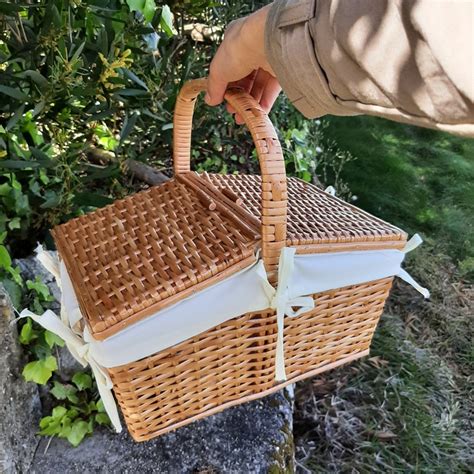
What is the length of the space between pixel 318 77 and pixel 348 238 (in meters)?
0.30

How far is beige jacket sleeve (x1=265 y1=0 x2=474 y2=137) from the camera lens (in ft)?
1.44

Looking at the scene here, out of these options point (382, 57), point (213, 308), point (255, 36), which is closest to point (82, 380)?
point (213, 308)

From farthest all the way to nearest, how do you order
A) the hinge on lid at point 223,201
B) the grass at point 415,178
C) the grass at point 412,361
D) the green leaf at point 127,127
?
the grass at point 415,178 → the grass at point 412,361 → the green leaf at point 127,127 → the hinge on lid at point 223,201

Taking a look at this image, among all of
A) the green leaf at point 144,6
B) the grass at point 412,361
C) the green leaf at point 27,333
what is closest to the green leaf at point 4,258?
the green leaf at point 27,333

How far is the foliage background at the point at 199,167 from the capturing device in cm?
98

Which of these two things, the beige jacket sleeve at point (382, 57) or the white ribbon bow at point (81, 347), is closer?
the beige jacket sleeve at point (382, 57)

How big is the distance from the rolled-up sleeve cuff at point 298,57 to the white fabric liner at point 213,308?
203 millimetres

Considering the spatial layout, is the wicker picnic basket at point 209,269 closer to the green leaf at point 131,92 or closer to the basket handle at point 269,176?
the basket handle at point 269,176

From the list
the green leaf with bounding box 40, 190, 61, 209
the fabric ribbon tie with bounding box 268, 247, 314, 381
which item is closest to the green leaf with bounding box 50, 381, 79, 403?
the green leaf with bounding box 40, 190, 61, 209

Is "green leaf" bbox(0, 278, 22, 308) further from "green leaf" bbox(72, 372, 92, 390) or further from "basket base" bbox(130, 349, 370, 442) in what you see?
"basket base" bbox(130, 349, 370, 442)

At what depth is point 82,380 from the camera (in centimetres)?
109

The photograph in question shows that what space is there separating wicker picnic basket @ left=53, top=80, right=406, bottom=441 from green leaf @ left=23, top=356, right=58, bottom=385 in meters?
0.25

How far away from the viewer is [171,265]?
0.75m

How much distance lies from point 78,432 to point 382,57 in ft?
2.97
